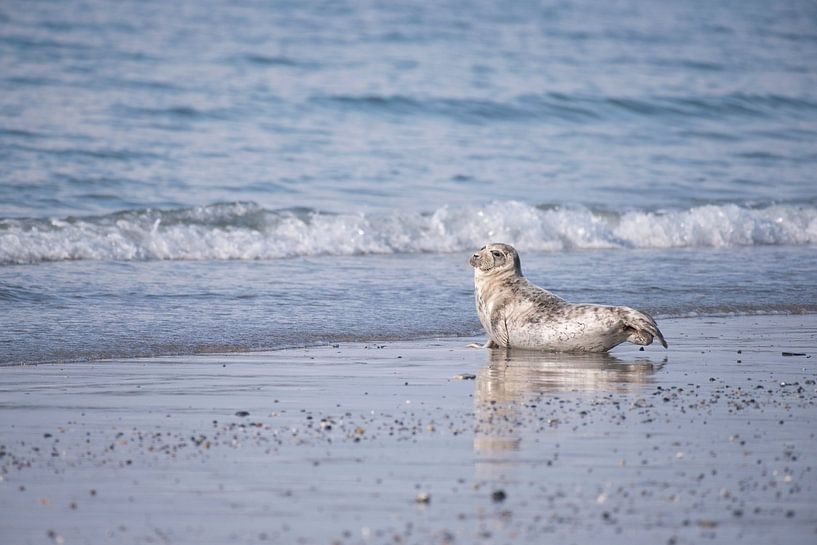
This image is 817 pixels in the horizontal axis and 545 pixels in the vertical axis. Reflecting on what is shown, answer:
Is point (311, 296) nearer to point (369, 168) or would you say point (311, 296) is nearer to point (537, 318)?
point (537, 318)

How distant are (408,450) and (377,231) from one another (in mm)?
10259

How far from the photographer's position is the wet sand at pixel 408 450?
471 cm

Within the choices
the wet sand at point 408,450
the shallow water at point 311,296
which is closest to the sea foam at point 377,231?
the shallow water at point 311,296

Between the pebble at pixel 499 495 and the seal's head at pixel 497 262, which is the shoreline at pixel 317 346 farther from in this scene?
the pebble at pixel 499 495

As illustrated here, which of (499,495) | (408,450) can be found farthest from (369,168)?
(499,495)

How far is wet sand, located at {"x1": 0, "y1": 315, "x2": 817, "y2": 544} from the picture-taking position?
15.5 feet

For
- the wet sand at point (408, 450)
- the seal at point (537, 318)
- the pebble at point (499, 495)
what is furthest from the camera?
the seal at point (537, 318)

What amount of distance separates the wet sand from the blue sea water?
5.20 ft

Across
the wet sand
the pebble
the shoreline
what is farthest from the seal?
the pebble

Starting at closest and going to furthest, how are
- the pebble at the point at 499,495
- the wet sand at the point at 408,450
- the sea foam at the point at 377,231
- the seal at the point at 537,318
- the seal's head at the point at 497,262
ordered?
the wet sand at the point at 408,450 → the pebble at the point at 499,495 → the seal at the point at 537,318 → the seal's head at the point at 497,262 → the sea foam at the point at 377,231

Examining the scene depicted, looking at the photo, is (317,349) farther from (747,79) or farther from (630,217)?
(747,79)

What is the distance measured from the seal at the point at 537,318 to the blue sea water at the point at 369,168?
678 millimetres

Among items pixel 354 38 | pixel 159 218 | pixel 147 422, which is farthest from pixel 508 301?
pixel 354 38

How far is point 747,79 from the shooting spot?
107 feet
